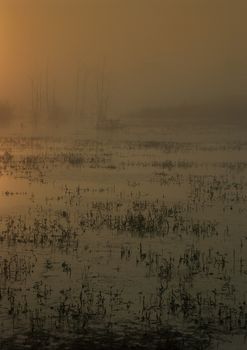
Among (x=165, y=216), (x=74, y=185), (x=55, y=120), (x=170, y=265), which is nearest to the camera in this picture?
(x=170, y=265)

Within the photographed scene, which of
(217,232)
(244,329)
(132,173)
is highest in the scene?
(132,173)

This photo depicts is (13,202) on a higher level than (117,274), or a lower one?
higher

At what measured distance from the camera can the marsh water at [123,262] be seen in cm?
905

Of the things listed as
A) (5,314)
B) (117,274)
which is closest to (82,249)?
(117,274)

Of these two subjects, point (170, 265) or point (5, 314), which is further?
point (170, 265)

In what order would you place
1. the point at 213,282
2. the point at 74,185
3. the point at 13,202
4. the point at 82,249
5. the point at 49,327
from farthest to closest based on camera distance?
the point at 74,185 → the point at 13,202 → the point at 82,249 → the point at 213,282 → the point at 49,327

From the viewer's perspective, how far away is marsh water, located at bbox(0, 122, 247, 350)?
9.05m

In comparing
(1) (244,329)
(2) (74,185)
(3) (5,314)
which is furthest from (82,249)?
(2) (74,185)

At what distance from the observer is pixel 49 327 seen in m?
9.12

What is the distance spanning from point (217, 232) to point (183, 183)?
8366 millimetres

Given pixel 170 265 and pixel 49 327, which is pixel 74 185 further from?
pixel 49 327

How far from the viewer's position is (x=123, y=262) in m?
12.5

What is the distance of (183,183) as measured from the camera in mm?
23750

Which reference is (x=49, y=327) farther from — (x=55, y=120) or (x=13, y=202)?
(x=55, y=120)
